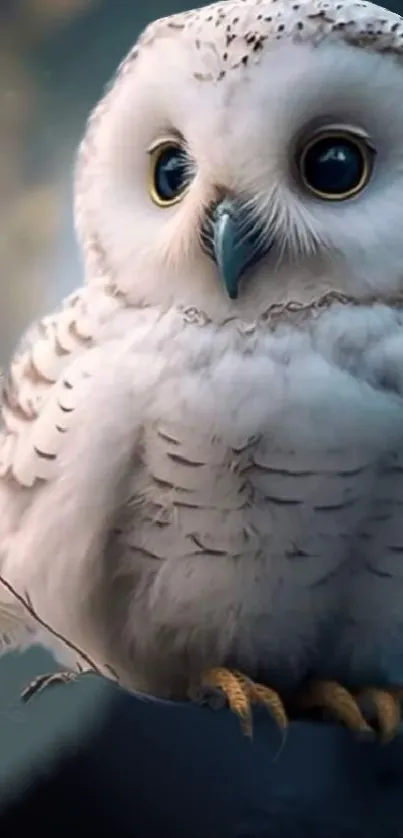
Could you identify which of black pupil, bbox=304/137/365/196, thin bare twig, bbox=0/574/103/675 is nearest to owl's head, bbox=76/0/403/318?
black pupil, bbox=304/137/365/196

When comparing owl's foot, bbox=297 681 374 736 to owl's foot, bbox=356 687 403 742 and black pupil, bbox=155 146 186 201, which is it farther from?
black pupil, bbox=155 146 186 201

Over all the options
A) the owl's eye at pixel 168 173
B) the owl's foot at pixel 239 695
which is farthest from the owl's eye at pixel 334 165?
the owl's foot at pixel 239 695

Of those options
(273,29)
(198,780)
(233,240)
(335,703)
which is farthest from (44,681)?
(273,29)

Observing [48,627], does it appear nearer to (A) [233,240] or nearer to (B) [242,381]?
(B) [242,381]

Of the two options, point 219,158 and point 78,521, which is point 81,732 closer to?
point 78,521

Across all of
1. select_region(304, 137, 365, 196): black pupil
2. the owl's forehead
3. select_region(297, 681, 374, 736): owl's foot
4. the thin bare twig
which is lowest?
the thin bare twig

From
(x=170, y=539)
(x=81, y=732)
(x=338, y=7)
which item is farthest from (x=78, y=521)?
(x=338, y=7)

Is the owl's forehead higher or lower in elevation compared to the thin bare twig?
higher
